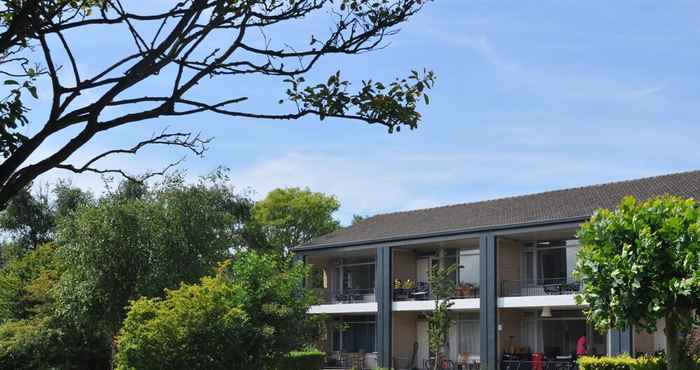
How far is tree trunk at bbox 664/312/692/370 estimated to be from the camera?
55.7 feet

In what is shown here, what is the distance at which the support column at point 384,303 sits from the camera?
36.2 meters

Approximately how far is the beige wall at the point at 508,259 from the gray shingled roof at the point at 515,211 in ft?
3.13

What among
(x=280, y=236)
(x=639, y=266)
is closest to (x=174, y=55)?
(x=639, y=266)

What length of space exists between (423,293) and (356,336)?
5.61m

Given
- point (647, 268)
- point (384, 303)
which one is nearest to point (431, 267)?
point (384, 303)

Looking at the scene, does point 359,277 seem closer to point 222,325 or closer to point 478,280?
Result: point 478,280

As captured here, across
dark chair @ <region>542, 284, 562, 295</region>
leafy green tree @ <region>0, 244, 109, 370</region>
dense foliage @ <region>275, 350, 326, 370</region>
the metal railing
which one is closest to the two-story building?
dark chair @ <region>542, 284, 562, 295</region>

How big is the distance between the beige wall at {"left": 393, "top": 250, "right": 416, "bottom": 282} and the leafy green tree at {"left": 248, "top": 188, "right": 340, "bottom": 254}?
2135 cm

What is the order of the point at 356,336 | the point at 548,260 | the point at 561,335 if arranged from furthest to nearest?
the point at 356,336 < the point at 548,260 < the point at 561,335

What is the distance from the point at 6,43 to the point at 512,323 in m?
30.4

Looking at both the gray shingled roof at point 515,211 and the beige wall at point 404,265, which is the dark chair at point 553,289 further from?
the beige wall at point 404,265

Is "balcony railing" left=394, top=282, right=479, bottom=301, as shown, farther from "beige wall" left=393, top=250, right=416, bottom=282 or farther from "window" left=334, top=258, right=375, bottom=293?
"window" left=334, top=258, right=375, bottom=293

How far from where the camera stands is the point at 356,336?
40.1 metres

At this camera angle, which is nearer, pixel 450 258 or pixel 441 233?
pixel 441 233
